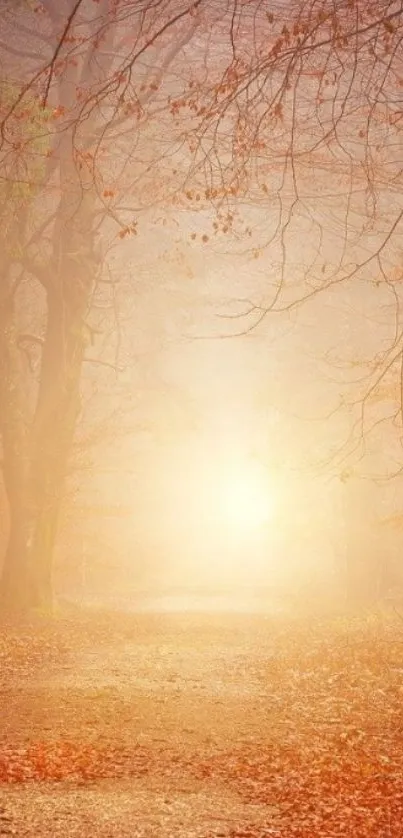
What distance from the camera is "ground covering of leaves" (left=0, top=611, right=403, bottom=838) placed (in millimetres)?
6051

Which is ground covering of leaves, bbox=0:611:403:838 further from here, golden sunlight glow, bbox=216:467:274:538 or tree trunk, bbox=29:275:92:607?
golden sunlight glow, bbox=216:467:274:538

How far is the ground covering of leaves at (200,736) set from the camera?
6.05m

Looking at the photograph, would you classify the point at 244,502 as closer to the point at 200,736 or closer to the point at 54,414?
the point at 54,414

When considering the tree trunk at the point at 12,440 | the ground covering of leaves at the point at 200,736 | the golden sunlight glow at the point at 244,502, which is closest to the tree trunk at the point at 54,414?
the tree trunk at the point at 12,440

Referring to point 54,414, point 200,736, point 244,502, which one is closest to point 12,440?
point 54,414

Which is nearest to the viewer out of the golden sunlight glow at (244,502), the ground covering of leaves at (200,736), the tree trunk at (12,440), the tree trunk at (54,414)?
the ground covering of leaves at (200,736)

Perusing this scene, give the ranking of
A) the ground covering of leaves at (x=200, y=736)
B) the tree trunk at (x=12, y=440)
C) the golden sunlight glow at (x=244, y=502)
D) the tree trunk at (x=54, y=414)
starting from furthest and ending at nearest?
the golden sunlight glow at (x=244, y=502) → the tree trunk at (x=54, y=414) → the tree trunk at (x=12, y=440) → the ground covering of leaves at (x=200, y=736)

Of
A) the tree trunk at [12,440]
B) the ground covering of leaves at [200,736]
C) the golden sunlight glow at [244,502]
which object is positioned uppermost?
the golden sunlight glow at [244,502]

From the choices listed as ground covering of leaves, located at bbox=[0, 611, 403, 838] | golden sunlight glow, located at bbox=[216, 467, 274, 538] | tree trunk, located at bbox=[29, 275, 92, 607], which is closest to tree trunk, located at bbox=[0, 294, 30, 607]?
tree trunk, located at bbox=[29, 275, 92, 607]

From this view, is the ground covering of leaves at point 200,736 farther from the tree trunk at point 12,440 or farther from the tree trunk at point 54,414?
the tree trunk at point 54,414

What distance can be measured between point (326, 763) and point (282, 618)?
48.4 feet

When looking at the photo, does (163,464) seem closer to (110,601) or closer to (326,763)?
(110,601)

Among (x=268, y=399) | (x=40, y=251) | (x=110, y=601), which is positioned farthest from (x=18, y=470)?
→ (x=268, y=399)

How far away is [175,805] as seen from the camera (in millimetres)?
6332
